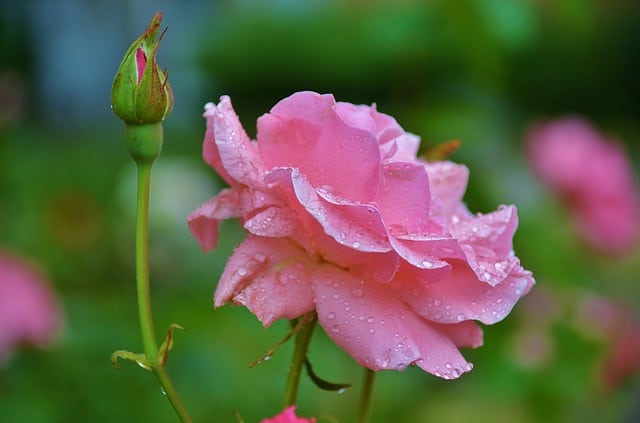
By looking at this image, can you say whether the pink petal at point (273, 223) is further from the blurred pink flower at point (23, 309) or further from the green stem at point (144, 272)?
the blurred pink flower at point (23, 309)

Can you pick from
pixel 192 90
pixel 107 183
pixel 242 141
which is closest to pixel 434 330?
pixel 242 141

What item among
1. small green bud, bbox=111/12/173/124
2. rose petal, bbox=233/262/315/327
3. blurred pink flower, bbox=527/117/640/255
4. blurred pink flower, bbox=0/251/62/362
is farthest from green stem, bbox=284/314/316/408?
blurred pink flower, bbox=527/117/640/255

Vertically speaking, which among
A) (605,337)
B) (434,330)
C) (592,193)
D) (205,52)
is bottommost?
(205,52)

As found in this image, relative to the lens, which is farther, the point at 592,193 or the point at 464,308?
the point at 592,193

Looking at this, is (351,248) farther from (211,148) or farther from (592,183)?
(592,183)

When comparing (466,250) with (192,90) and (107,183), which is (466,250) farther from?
(192,90)

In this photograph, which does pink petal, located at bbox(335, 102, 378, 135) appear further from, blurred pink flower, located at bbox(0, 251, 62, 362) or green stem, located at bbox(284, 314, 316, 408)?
blurred pink flower, located at bbox(0, 251, 62, 362)
